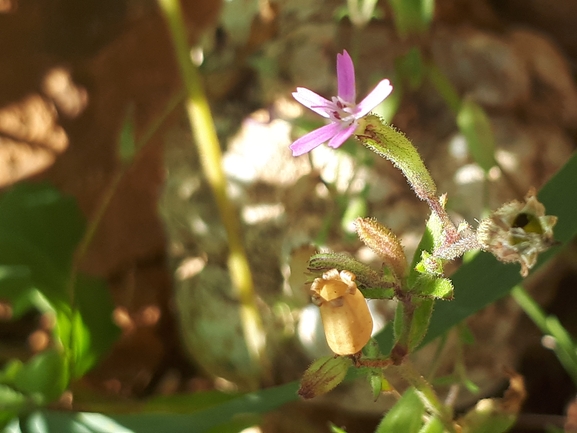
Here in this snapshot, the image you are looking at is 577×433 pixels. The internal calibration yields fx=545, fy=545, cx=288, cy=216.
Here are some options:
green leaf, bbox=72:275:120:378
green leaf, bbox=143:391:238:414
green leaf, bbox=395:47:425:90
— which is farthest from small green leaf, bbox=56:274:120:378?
green leaf, bbox=395:47:425:90

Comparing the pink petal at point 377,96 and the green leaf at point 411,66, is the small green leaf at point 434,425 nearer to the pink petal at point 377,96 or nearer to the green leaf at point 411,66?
the pink petal at point 377,96

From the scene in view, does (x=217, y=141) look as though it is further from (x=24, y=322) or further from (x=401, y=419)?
(x=24, y=322)

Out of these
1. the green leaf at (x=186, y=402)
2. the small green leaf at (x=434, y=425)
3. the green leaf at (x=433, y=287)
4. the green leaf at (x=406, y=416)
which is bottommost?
the green leaf at (x=186, y=402)

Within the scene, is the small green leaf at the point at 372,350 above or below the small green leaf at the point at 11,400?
above

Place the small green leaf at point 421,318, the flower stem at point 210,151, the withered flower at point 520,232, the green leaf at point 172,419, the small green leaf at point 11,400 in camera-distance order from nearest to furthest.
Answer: the withered flower at point 520,232
the small green leaf at point 421,318
the green leaf at point 172,419
the small green leaf at point 11,400
the flower stem at point 210,151

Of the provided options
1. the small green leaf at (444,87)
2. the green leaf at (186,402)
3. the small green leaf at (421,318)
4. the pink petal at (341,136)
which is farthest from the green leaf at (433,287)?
the green leaf at (186,402)

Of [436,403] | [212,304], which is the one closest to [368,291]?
[436,403]

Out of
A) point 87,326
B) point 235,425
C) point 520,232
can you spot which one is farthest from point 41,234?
point 520,232
